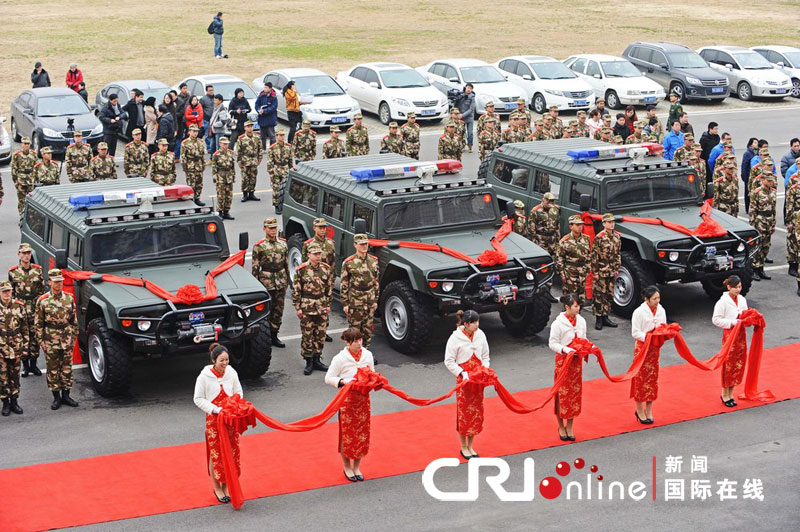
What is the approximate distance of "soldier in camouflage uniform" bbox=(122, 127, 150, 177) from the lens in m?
23.6

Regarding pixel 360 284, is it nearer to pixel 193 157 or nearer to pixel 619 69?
pixel 193 157

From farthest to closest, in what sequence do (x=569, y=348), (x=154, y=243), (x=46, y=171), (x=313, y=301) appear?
1. (x=46, y=171)
2. (x=154, y=243)
3. (x=313, y=301)
4. (x=569, y=348)

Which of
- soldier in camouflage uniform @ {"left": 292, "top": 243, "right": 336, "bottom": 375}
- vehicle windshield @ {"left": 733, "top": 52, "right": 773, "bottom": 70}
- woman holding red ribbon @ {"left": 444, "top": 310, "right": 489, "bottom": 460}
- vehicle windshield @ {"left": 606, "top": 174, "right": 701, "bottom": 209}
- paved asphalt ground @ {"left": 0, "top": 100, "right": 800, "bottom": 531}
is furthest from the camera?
vehicle windshield @ {"left": 733, "top": 52, "right": 773, "bottom": 70}

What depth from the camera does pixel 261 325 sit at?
48.6ft

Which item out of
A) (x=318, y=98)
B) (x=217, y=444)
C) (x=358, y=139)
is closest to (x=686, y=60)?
(x=318, y=98)

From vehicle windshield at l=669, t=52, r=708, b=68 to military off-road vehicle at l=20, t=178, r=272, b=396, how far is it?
24.9m

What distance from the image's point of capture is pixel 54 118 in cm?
2867

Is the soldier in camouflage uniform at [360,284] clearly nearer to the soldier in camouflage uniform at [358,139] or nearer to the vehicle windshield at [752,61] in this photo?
the soldier in camouflage uniform at [358,139]

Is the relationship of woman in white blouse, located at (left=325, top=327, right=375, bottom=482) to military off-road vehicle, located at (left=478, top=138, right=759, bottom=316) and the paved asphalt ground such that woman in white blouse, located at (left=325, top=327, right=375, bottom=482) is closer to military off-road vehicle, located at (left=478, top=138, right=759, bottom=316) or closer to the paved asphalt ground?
the paved asphalt ground

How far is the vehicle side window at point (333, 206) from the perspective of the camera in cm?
1764

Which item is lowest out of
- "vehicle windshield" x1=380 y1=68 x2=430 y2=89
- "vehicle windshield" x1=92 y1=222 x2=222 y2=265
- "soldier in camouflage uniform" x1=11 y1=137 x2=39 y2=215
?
"soldier in camouflage uniform" x1=11 y1=137 x2=39 y2=215

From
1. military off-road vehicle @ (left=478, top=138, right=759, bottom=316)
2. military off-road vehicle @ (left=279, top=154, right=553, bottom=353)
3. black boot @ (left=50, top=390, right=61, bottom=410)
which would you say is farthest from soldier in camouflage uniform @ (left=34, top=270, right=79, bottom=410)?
military off-road vehicle @ (left=478, top=138, right=759, bottom=316)

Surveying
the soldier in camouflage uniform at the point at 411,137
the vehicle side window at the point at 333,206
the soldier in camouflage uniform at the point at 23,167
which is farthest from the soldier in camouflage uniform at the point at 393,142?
the vehicle side window at the point at 333,206

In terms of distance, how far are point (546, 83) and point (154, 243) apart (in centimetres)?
2148
